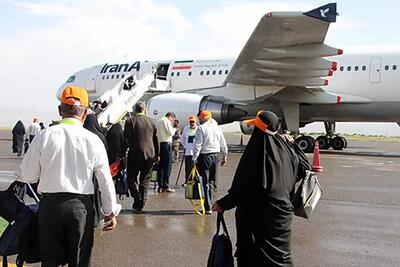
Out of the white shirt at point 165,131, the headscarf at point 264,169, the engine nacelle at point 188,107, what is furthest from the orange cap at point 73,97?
the engine nacelle at point 188,107

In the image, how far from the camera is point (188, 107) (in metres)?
18.1

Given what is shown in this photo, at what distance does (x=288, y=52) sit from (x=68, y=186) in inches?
598

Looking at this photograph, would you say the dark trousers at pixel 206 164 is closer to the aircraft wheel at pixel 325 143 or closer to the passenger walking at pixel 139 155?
the passenger walking at pixel 139 155

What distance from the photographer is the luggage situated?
12.9ft

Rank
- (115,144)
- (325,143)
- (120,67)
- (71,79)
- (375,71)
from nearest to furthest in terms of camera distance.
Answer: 1. (115,144)
2. (375,71)
3. (120,67)
4. (325,143)
5. (71,79)

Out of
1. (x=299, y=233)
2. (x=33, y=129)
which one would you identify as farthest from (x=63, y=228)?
(x=33, y=129)

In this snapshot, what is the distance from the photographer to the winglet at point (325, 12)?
1526 cm

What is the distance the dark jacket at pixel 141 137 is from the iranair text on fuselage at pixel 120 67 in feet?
50.7

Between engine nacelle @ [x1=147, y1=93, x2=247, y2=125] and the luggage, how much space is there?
1398cm

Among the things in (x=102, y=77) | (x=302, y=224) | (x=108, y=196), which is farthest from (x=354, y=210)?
(x=102, y=77)

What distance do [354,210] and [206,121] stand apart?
9.19ft

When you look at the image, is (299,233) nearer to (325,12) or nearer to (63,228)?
(63,228)

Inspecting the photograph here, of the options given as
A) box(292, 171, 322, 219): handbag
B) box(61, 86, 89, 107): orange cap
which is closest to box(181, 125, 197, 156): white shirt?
box(292, 171, 322, 219): handbag

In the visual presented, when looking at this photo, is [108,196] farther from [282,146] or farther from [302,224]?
[302,224]
